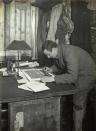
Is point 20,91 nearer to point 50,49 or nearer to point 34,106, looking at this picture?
point 34,106

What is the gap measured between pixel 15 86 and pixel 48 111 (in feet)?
0.88

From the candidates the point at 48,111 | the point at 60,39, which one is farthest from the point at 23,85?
the point at 60,39

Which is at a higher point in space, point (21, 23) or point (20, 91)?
point (21, 23)

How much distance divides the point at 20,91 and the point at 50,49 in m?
0.33

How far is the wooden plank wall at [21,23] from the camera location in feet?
5.26

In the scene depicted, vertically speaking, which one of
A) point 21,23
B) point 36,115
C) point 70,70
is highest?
point 21,23

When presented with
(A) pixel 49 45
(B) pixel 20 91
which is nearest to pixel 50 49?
(A) pixel 49 45

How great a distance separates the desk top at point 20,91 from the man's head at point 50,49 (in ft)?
0.64

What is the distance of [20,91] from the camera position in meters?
1.64

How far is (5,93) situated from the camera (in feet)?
5.27

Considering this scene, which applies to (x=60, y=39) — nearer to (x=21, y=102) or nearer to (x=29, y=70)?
(x=29, y=70)

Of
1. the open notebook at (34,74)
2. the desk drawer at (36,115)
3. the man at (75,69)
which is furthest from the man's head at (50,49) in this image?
the desk drawer at (36,115)

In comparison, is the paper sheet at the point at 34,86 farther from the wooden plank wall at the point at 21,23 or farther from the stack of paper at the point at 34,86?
the wooden plank wall at the point at 21,23

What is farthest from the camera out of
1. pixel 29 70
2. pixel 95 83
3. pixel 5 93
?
pixel 95 83
